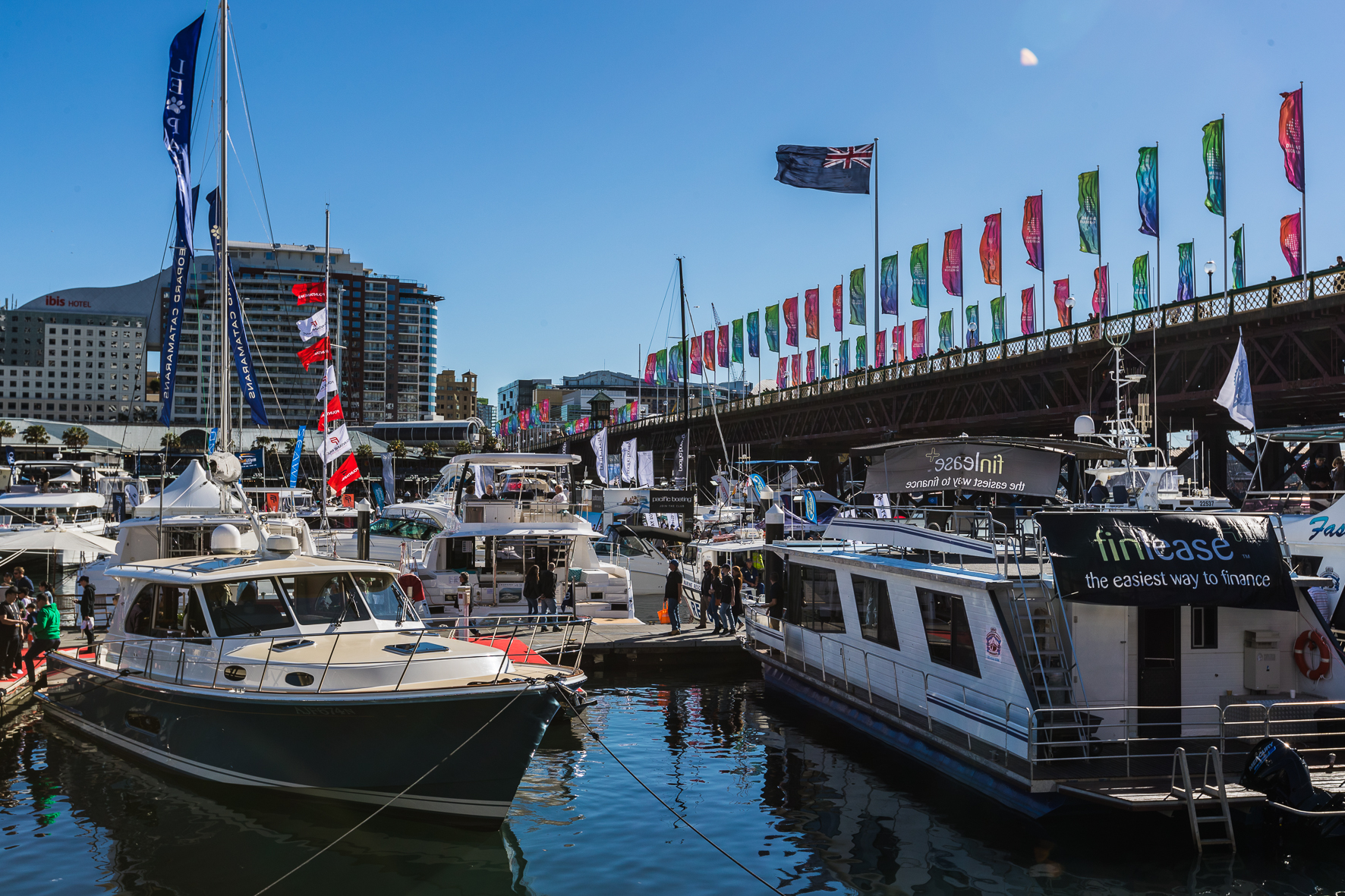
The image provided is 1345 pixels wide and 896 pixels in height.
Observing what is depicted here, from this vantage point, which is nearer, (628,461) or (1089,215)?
(1089,215)

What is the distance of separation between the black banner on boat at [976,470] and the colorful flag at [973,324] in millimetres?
48168

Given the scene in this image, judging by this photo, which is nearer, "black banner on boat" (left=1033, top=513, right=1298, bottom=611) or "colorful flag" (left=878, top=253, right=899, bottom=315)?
"black banner on boat" (left=1033, top=513, right=1298, bottom=611)

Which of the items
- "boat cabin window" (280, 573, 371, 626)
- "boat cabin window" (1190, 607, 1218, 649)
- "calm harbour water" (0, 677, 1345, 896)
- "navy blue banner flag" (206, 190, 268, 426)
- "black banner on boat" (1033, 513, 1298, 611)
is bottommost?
"calm harbour water" (0, 677, 1345, 896)

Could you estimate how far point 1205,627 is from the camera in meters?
13.4

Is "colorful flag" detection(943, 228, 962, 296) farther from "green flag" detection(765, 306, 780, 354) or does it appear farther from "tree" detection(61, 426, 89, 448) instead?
"tree" detection(61, 426, 89, 448)

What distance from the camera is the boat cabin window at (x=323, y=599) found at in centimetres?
1427

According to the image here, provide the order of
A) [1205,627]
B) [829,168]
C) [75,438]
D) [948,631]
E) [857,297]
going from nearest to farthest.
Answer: [1205,627] → [948,631] → [829,168] → [857,297] → [75,438]

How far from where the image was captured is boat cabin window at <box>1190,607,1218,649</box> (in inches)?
526

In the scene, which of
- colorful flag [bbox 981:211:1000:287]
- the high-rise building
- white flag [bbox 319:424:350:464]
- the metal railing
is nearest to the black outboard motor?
the metal railing

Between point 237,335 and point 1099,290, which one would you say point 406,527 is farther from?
point 1099,290

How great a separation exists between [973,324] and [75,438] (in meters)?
109

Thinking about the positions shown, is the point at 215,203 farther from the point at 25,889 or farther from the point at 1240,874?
the point at 1240,874

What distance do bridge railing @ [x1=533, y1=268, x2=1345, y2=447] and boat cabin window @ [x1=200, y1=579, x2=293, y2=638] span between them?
16985mm

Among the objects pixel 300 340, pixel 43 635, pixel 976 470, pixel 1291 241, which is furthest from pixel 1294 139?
pixel 300 340
